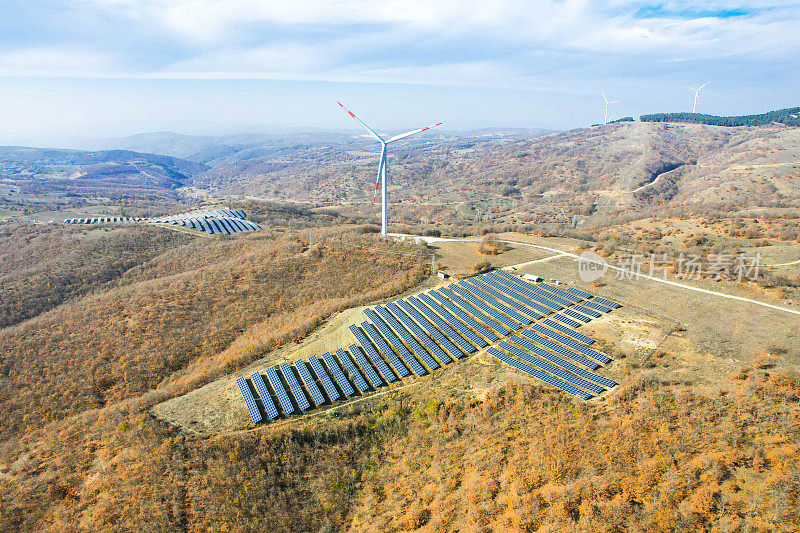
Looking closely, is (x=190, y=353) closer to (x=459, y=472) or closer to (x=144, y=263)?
(x=459, y=472)

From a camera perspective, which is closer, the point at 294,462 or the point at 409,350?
the point at 294,462

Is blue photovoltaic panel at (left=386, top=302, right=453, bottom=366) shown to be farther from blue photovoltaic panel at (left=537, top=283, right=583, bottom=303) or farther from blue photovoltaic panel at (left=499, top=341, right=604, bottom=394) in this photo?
blue photovoltaic panel at (left=537, top=283, right=583, bottom=303)

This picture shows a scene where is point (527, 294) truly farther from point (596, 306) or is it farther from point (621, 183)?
point (621, 183)

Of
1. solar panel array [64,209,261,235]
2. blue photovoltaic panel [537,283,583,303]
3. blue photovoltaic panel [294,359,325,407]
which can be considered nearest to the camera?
→ blue photovoltaic panel [294,359,325,407]

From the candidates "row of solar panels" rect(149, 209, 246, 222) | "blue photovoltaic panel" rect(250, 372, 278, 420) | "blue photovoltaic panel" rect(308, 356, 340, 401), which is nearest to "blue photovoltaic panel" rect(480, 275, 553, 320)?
"blue photovoltaic panel" rect(308, 356, 340, 401)

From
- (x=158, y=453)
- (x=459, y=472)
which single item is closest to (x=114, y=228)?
(x=158, y=453)

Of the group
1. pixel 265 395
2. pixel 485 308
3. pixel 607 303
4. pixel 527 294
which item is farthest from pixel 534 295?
pixel 265 395
